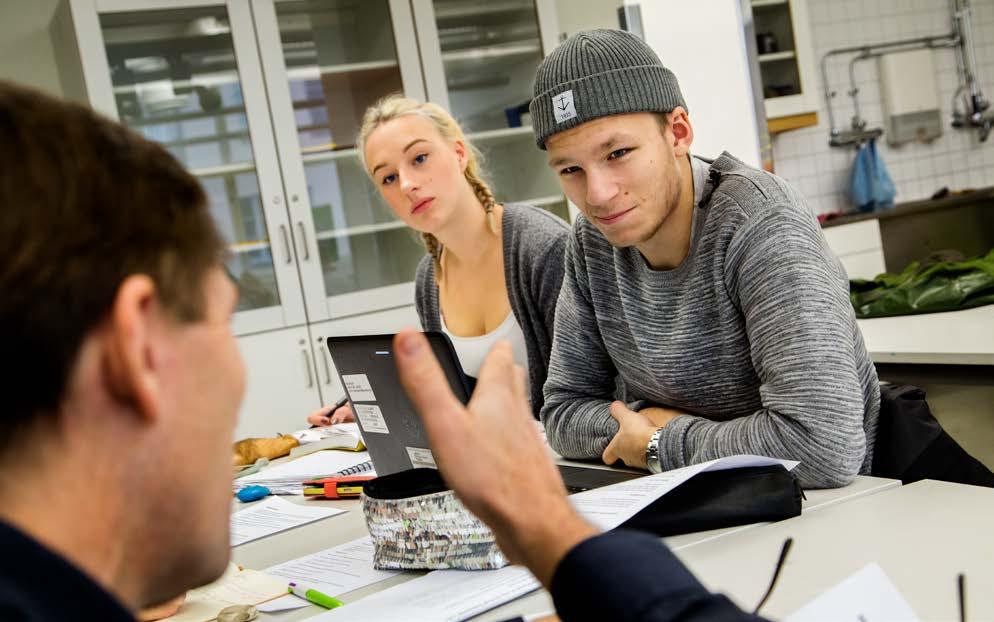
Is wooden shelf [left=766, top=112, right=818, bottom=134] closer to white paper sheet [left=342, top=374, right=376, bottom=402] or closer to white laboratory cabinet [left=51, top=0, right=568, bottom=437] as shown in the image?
white laboratory cabinet [left=51, top=0, right=568, bottom=437]

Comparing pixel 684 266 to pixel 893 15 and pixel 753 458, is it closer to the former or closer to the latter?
pixel 753 458

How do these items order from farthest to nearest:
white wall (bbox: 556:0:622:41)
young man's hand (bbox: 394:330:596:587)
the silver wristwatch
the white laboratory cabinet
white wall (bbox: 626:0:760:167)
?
white wall (bbox: 556:0:622:41) < the white laboratory cabinet < white wall (bbox: 626:0:760:167) < the silver wristwatch < young man's hand (bbox: 394:330:596:587)

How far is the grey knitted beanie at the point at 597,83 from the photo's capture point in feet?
4.53

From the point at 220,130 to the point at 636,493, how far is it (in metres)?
2.98

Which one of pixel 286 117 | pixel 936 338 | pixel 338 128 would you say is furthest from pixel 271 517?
pixel 338 128

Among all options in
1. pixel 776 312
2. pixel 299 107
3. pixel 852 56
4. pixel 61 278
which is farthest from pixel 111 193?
pixel 852 56

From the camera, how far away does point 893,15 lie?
515 centimetres

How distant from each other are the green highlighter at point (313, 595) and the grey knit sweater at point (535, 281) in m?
0.98

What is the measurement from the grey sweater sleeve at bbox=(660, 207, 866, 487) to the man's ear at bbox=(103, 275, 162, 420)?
0.92 meters

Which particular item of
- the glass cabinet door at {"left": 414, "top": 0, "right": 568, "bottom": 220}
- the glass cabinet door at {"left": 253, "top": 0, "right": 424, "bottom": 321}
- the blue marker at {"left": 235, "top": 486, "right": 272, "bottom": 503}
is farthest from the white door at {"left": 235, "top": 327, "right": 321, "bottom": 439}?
the blue marker at {"left": 235, "top": 486, "right": 272, "bottom": 503}

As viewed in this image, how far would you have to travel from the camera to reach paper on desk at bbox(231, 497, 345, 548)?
4.78 ft

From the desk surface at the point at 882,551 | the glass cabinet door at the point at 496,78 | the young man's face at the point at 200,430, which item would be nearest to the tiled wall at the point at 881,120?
the glass cabinet door at the point at 496,78

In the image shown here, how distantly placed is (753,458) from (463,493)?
22.5 inches

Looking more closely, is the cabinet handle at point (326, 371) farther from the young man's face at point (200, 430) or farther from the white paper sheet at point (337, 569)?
the young man's face at point (200, 430)
